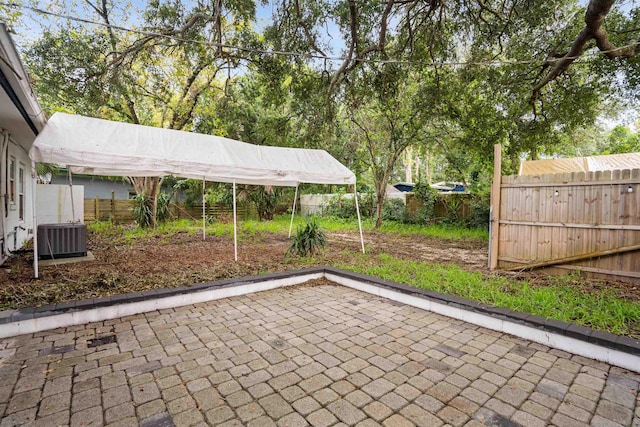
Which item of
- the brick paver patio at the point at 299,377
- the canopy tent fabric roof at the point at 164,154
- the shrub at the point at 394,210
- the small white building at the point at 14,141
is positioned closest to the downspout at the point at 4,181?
the small white building at the point at 14,141

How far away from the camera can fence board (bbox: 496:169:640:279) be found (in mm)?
4141

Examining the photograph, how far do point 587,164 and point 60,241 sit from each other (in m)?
11.0

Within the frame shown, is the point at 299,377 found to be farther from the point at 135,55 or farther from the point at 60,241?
the point at 135,55

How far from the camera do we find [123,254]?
607 centimetres

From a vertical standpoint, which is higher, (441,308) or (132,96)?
(132,96)

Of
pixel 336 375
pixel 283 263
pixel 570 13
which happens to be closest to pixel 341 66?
pixel 283 263

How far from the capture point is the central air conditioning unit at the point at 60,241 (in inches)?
206

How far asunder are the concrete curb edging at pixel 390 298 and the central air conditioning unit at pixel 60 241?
2.79 meters

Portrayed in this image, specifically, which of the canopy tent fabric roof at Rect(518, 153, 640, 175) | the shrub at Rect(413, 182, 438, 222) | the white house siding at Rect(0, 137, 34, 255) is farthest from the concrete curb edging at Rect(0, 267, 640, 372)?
the shrub at Rect(413, 182, 438, 222)

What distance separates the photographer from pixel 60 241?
17.4ft

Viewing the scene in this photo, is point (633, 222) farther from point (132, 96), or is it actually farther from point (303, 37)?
point (132, 96)

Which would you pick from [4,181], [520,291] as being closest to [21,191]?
[4,181]

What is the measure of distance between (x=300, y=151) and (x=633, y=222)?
18.4 ft

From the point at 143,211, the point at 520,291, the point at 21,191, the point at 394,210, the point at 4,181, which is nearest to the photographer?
the point at 520,291
